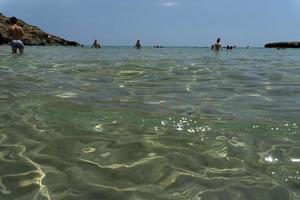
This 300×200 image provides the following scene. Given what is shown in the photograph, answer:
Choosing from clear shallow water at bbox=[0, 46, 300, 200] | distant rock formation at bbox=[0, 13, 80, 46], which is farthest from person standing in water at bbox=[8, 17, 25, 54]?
distant rock formation at bbox=[0, 13, 80, 46]

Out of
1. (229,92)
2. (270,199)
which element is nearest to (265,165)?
(270,199)

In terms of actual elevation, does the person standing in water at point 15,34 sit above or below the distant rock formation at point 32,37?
above

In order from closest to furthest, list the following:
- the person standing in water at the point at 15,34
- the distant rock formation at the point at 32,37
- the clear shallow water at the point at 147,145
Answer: the clear shallow water at the point at 147,145, the person standing in water at the point at 15,34, the distant rock formation at the point at 32,37

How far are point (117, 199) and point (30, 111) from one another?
8.49ft

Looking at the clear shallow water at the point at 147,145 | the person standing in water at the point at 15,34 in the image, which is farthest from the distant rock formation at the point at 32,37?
the clear shallow water at the point at 147,145

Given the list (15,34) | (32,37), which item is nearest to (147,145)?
(15,34)

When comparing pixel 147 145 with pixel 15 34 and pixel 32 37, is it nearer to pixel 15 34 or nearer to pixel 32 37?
pixel 15 34

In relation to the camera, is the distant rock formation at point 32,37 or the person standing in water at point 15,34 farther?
the distant rock formation at point 32,37

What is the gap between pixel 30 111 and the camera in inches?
189

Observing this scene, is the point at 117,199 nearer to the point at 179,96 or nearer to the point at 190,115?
the point at 190,115

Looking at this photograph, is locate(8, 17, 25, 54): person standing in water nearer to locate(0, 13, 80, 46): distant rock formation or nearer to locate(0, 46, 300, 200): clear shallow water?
locate(0, 46, 300, 200): clear shallow water

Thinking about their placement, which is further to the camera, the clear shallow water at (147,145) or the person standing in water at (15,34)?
the person standing in water at (15,34)

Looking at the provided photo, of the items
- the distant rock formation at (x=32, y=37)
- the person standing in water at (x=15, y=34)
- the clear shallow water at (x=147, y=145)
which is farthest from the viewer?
the distant rock formation at (x=32, y=37)

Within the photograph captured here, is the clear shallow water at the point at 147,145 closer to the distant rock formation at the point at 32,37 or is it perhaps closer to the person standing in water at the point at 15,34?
the person standing in water at the point at 15,34
